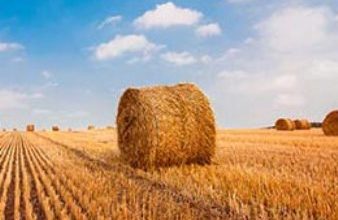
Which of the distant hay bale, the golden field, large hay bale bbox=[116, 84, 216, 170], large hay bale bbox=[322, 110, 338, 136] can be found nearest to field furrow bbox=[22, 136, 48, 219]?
the golden field

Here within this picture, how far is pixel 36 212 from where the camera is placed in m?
7.15

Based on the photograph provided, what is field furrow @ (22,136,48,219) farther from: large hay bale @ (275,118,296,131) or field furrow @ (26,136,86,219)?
large hay bale @ (275,118,296,131)

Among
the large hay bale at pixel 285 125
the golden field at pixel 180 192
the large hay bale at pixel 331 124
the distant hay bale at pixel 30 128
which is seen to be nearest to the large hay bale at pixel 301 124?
the large hay bale at pixel 285 125

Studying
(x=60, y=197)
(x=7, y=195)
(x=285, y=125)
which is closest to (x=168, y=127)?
(x=60, y=197)

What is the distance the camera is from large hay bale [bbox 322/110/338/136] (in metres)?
23.5

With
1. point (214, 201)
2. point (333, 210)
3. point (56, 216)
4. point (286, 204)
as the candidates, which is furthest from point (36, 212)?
point (333, 210)

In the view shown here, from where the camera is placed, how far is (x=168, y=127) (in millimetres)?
11445

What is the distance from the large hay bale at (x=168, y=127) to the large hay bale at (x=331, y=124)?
13.2m

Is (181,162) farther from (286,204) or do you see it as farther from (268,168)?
(286,204)

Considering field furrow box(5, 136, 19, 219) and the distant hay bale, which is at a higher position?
the distant hay bale

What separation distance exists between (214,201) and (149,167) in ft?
13.9

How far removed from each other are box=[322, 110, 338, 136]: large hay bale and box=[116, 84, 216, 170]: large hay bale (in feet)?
43.2

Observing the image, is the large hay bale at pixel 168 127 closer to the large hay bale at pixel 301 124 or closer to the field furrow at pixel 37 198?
the field furrow at pixel 37 198

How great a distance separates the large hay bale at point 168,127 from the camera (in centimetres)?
1131
